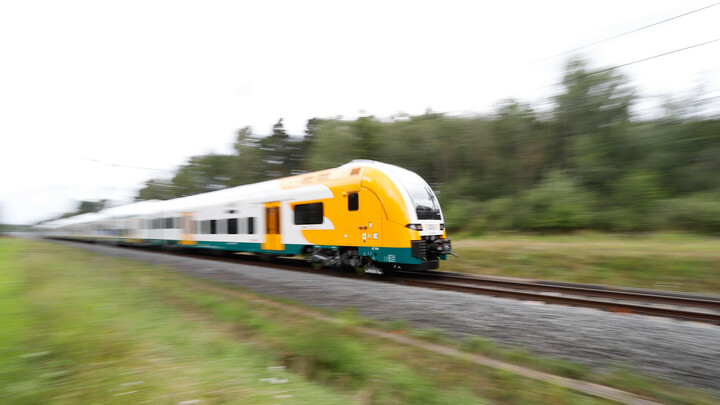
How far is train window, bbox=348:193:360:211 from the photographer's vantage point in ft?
35.4

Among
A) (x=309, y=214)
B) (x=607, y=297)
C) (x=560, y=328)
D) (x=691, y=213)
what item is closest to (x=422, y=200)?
(x=309, y=214)

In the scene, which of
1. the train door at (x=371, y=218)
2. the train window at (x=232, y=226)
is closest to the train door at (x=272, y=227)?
the train window at (x=232, y=226)

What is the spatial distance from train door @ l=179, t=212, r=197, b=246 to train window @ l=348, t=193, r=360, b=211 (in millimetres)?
12451

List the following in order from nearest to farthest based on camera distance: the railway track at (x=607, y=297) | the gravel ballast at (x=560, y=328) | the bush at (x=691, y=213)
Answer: the gravel ballast at (x=560, y=328)
the railway track at (x=607, y=297)
the bush at (x=691, y=213)

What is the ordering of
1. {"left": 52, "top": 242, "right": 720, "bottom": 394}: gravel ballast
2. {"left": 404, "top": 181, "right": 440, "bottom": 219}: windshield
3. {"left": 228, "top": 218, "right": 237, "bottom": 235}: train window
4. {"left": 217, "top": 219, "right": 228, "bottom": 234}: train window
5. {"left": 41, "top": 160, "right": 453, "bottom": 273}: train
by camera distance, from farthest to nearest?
{"left": 217, "top": 219, "right": 228, "bottom": 234}: train window
{"left": 228, "top": 218, "right": 237, "bottom": 235}: train window
{"left": 404, "top": 181, "right": 440, "bottom": 219}: windshield
{"left": 41, "top": 160, "right": 453, "bottom": 273}: train
{"left": 52, "top": 242, "right": 720, "bottom": 394}: gravel ballast

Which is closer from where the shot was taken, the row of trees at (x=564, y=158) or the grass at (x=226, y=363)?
the grass at (x=226, y=363)

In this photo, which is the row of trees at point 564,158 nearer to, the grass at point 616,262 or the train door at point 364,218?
the grass at point 616,262

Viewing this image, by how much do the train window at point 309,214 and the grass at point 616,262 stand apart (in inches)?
200

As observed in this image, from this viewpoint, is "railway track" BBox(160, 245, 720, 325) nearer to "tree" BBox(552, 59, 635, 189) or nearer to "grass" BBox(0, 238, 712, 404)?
"grass" BBox(0, 238, 712, 404)

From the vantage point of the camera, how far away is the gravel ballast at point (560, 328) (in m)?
4.00

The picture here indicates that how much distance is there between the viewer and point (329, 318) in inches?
228

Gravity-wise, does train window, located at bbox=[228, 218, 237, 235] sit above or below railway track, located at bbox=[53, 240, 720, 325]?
above

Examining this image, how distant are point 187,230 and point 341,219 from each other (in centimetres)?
1328

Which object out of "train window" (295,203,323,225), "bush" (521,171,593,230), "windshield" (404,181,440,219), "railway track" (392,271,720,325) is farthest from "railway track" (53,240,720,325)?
"bush" (521,171,593,230)
